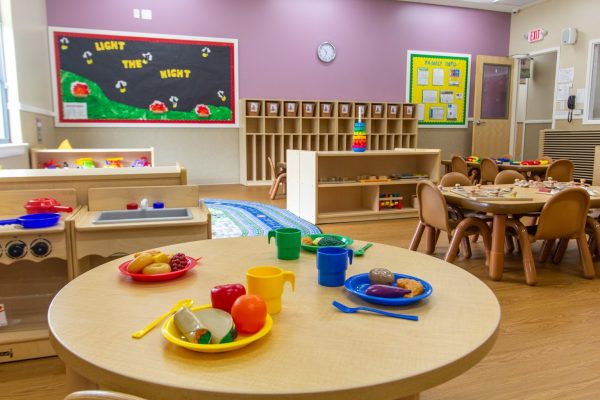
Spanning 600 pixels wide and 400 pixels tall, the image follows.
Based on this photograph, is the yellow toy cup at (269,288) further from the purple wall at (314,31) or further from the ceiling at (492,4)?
the ceiling at (492,4)

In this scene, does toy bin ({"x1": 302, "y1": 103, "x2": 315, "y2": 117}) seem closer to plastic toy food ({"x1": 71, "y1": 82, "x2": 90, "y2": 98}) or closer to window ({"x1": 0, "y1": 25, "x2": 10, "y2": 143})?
plastic toy food ({"x1": 71, "y1": 82, "x2": 90, "y2": 98})

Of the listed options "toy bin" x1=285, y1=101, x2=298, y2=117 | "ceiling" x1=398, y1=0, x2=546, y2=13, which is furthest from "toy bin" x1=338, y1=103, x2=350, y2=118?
"ceiling" x1=398, y1=0, x2=546, y2=13

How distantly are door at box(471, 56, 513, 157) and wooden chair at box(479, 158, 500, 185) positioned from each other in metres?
2.95

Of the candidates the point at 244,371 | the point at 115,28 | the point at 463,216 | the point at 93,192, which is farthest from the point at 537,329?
the point at 115,28

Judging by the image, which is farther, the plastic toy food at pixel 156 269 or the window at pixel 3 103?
the window at pixel 3 103

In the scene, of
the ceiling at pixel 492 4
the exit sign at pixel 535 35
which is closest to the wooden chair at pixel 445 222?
the ceiling at pixel 492 4

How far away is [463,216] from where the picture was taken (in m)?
3.40

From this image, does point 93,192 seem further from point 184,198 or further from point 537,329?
point 537,329

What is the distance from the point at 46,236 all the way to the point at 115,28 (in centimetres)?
602

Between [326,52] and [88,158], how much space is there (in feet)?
14.8

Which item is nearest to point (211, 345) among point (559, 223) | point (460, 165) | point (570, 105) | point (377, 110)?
point (559, 223)

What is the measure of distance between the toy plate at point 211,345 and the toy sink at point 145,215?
122cm

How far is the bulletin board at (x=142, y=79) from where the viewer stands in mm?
6668

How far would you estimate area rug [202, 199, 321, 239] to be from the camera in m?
4.23
